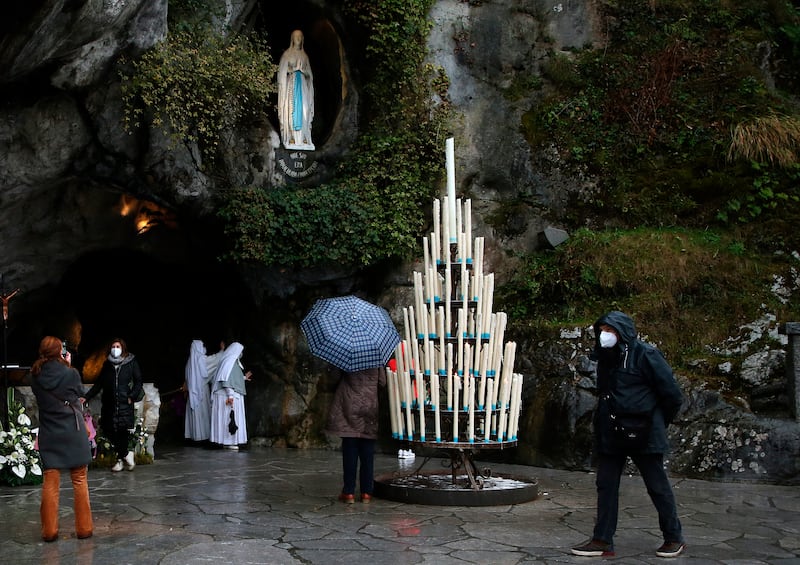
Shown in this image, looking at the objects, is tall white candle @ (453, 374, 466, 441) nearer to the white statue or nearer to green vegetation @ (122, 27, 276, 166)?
green vegetation @ (122, 27, 276, 166)

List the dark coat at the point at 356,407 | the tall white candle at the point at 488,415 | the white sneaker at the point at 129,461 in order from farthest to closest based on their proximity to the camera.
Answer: the white sneaker at the point at 129,461 → the tall white candle at the point at 488,415 → the dark coat at the point at 356,407

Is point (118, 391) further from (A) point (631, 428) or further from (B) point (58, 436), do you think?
(A) point (631, 428)

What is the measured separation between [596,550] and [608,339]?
1.47m

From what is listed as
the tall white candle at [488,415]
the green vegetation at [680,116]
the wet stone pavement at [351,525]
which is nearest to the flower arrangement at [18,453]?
the wet stone pavement at [351,525]

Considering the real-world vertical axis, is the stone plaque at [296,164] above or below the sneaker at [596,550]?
→ above

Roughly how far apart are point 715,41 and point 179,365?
11050mm

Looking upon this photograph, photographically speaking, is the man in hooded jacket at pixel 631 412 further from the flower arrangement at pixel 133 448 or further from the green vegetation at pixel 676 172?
the flower arrangement at pixel 133 448

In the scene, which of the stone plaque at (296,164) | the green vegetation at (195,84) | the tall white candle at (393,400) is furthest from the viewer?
the stone plaque at (296,164)

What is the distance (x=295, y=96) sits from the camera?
14828 millimetres

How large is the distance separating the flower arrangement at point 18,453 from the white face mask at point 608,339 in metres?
6.21

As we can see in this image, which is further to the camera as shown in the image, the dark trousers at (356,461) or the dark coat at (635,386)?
the dark trousers at (356,461)

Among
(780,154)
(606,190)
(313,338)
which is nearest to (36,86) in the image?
(313,338)

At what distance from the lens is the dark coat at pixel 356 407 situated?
8.62m

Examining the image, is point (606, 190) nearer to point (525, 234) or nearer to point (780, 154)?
point (525, 234)
